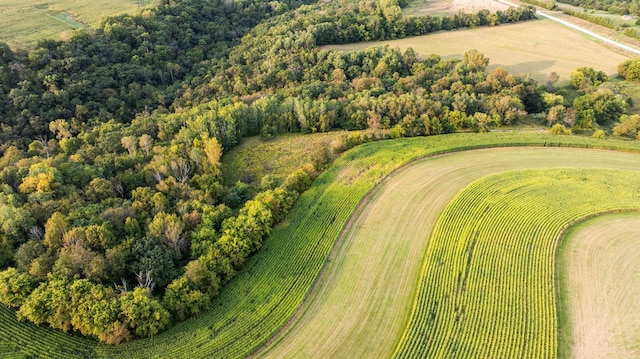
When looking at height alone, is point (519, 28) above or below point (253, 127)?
above

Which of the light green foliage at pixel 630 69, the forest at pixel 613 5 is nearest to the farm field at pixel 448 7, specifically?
the forest at pixel 613 5

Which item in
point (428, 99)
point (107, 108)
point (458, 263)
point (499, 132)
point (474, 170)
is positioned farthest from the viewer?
point (107, 108)

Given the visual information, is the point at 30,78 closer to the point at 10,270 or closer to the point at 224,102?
the point at 224,102

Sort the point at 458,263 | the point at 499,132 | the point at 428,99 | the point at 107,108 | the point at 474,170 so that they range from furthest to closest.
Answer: the point at 107,108, the point at 428,99, the point at 499,132, the point at 474,170, the point at 458,263

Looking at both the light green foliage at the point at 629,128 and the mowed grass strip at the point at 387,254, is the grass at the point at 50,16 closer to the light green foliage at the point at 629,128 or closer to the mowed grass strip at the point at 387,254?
the mowed grass strip at the point at 387,254

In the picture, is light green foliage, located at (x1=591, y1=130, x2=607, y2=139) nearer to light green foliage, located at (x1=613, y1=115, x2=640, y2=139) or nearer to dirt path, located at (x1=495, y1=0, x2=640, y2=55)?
light green foliage, located at (x1=613, y1=115, x2=640, y2=139)

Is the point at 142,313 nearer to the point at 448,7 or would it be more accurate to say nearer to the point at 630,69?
the point at 630,69

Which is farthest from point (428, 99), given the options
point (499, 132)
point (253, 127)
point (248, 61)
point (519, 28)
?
point (519, 28)
